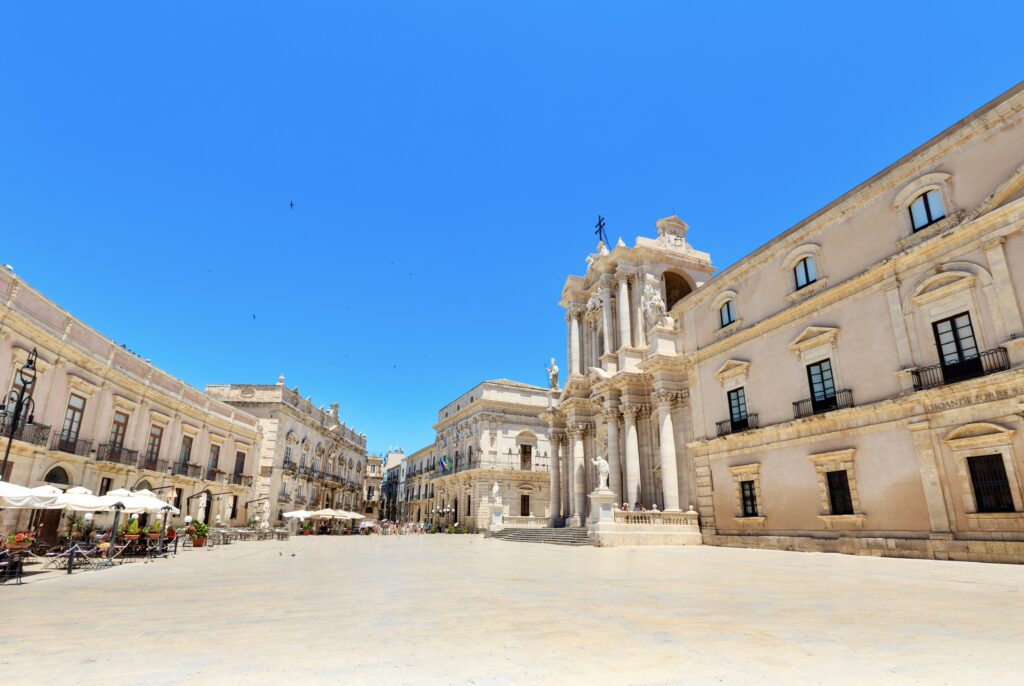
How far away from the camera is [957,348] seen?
13.2 m

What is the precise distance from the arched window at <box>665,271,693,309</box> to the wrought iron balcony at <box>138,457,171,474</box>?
92.2ft

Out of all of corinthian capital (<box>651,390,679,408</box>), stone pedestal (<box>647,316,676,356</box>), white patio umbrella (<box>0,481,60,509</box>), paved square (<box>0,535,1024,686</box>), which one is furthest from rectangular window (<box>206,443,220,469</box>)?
stone pedestal (<box>647,316,676,356</box>)

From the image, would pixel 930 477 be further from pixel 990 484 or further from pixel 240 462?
pixel 240 462

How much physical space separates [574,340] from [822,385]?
18176mm

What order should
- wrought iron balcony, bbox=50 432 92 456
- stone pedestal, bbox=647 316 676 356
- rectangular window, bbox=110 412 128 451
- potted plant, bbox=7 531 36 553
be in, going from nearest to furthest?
potted plant, bbox=7 531 36 553 < wrought iron balcony, bbox=50 432 92 456 < stone pedestal, bbox=647 316 676 356 < rectangular window, bbox=110 412 128 451

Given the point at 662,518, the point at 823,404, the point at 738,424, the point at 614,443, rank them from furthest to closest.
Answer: the point at 614,443 → the point at 662,518 → the point at 738,424 → the point at 823,404

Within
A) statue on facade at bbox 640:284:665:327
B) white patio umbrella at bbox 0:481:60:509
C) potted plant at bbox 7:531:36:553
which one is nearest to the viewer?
potted plant at bbox 7:531:36:553

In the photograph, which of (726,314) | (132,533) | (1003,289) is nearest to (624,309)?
(726,314)

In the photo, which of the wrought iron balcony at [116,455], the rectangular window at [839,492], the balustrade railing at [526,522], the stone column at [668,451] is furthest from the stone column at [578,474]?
the wrought iron balcony at [116,455]

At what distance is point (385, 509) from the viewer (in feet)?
267

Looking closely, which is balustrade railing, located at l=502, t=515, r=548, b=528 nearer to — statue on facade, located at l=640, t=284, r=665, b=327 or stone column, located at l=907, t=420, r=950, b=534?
statue on facade, located at l=640, t=284, r=665, b=327

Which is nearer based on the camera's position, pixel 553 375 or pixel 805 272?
pixel 805 272

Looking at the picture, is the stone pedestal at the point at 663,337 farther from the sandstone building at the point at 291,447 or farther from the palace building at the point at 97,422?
the sandstone building at the point at 291,447

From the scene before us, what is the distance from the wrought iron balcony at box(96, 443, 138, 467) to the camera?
74.9 feet
